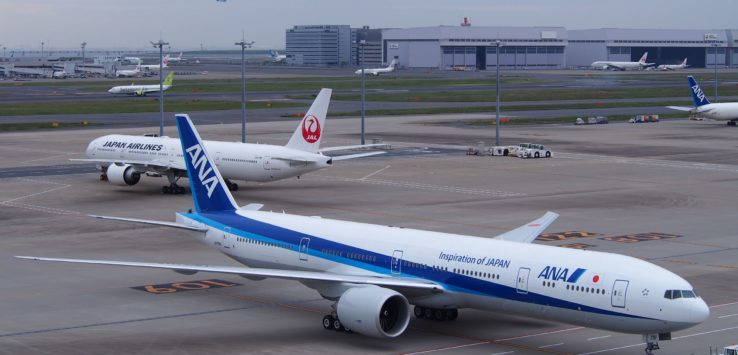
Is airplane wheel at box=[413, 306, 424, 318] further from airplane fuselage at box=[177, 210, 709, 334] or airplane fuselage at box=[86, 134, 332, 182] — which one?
airplane fuselage at box=[86, 134, 332, 182]

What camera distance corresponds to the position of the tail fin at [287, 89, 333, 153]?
238 ft

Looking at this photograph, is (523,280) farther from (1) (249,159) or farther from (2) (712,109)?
(2) (712,109)

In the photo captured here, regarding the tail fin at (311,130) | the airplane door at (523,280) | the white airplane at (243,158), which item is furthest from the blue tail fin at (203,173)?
the tail fin at (311,130)

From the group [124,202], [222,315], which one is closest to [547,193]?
[124,202]

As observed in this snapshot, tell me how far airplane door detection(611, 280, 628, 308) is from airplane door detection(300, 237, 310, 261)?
1161 cm

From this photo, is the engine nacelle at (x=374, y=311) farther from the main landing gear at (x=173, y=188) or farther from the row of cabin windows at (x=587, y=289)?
the main landing gear at (x=173, y=188)

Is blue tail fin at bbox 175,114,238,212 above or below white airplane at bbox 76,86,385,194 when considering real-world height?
above

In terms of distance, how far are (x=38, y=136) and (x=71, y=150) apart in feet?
55.8

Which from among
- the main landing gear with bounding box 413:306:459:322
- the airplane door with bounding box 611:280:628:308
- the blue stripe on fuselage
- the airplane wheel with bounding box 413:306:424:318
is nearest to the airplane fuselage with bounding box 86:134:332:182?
the blue stripe on fuselage

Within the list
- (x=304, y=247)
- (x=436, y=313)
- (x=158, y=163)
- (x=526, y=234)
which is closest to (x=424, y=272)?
(x=436, y=313)

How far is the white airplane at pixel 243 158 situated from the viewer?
7194cm

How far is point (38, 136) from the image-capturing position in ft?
390

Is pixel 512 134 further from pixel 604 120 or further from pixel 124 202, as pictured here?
pixel 124 202

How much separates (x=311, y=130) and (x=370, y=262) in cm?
3616
